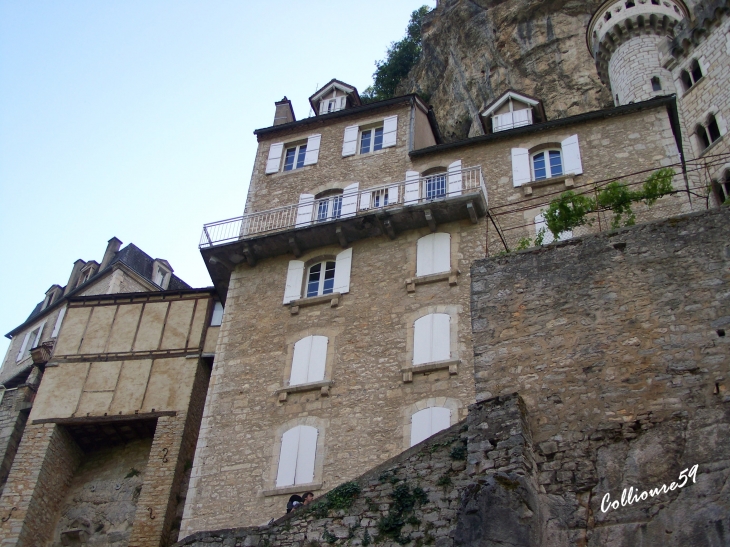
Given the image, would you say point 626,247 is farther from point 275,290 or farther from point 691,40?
point 691,40

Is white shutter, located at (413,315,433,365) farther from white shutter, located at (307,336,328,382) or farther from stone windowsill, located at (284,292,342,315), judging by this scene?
stone windowsill, located at (284,292,342,315)

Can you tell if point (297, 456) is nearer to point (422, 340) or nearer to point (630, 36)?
point (422, 340)

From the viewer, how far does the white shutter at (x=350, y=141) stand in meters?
21.9

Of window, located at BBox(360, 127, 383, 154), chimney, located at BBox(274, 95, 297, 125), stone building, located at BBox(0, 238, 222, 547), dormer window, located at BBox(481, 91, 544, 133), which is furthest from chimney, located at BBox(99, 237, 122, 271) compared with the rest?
dormer window, located at BBox(481, 91, 544, 133)

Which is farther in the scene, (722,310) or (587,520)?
(722,310)

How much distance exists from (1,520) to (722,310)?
15941 mm

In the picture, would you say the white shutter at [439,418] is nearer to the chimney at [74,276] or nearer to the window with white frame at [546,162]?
the window with white frame at [546,162]

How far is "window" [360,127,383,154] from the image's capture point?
21.9m

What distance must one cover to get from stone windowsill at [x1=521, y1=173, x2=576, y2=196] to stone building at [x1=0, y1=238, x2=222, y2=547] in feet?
27.5

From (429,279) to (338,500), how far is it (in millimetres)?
8448

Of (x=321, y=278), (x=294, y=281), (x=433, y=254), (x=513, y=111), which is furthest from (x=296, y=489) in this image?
(x=513, y=111)

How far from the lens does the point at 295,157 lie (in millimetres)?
22797

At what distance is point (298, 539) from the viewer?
977 centimetres

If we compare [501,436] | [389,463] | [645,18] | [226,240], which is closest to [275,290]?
[226,240]
